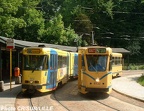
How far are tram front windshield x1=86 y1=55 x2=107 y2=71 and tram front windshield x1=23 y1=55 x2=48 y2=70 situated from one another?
8.37ft

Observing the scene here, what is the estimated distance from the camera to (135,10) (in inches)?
3177

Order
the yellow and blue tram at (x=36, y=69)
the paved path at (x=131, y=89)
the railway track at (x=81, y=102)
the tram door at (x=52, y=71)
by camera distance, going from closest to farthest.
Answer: the railway track at (x=81, y=102) → the yellow and blue tram at (x=36, y=69) → the tram door at (x=52, y=71) → the paved path at (x=131, y=89)

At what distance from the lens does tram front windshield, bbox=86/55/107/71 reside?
18750mm

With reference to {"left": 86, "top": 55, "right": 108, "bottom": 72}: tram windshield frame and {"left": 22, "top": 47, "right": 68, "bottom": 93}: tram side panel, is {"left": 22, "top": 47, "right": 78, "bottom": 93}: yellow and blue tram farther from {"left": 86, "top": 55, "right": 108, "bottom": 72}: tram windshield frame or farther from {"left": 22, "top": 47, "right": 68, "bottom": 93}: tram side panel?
{"left": 86, "top": 55, "right": 108, "bottom": 72}: tram windshield frame

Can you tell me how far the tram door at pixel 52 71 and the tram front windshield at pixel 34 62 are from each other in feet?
2.56

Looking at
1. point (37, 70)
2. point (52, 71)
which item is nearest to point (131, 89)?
point (52, 71)

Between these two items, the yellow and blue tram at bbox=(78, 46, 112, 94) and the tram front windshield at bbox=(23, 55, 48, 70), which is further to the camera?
the tram front windshield at bbox=(23, 55, 48, 70)

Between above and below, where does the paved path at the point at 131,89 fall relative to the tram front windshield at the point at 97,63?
below

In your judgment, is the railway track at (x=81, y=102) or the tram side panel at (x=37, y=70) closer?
the railway track at (x=81, y=102)

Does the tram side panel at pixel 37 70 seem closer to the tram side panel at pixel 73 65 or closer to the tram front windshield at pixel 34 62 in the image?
the tram front windshield at pixel 34 62

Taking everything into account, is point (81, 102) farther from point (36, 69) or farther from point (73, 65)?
point (73, 65)

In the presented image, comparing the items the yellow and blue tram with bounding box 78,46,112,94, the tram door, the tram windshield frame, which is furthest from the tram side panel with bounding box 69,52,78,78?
the tram windshield frame

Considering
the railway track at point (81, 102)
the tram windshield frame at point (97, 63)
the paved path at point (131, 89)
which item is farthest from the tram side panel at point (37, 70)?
the paved path at point (131, 89)

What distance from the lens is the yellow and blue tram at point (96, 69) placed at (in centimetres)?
1861
